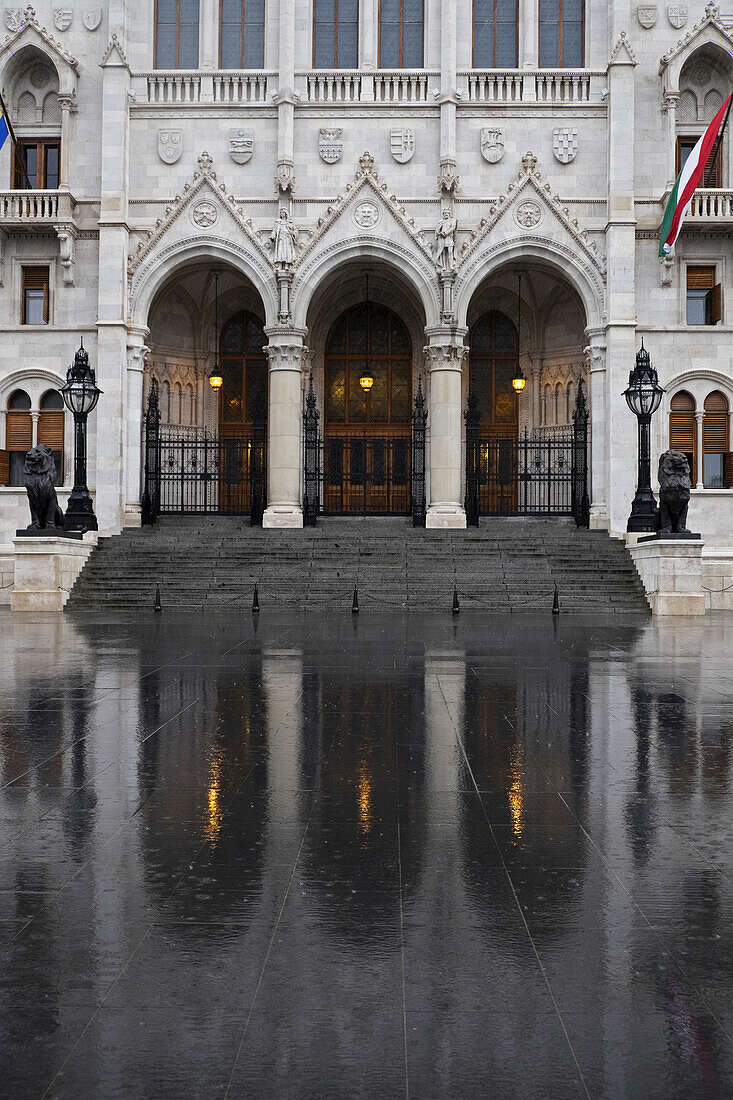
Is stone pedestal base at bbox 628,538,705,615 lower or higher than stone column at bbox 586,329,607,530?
lower

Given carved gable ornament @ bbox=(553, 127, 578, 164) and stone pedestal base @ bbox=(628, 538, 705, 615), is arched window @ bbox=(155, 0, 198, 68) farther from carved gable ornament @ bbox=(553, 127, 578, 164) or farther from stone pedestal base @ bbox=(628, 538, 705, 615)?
stone pedestal base @ bbox=(628, 538, 705, 615)

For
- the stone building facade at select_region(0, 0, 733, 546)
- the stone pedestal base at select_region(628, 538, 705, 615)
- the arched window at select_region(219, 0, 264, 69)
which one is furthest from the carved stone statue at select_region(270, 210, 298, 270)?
the stone pedestal base at select_region(628, 538, 705, 615)

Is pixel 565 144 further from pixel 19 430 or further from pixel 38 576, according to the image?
pixel 38 576

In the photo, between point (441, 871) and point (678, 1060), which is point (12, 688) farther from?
point (678, 1060)

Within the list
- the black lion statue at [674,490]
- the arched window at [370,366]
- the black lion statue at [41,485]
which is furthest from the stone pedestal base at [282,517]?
the black lion statue at [674,490]

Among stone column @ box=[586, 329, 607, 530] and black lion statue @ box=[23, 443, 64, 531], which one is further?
stone column @ box=[586, 329, 607, 530]

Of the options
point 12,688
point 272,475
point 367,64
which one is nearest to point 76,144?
point 367,64

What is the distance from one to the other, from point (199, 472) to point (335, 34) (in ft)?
44.0

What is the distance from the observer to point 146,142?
1152 inches

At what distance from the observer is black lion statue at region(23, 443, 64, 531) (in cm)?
2122

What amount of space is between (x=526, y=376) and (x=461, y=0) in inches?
437

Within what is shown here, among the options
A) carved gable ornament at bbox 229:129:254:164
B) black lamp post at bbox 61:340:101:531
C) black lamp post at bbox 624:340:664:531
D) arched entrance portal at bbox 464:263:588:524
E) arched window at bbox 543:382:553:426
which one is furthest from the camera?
arched window at bbox 543:382:553:426

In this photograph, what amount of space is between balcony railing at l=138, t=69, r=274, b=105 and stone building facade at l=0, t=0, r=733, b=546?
6 cm

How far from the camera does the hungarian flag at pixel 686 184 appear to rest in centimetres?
2508
